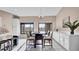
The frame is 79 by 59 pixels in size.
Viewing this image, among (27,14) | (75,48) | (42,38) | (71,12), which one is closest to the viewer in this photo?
(75,48)

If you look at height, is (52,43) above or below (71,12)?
below

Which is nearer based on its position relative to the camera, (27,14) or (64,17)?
(27,14)

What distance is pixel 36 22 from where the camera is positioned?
530 centimetres

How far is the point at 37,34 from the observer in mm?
5676

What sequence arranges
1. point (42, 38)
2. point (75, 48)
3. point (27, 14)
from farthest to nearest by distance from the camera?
point (42, 38) < point (27, 14) < point (75, 48)

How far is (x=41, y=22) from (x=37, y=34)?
692 mm

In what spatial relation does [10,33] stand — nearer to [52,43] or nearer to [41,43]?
[41,43]

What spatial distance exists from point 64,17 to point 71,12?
681 millimetres

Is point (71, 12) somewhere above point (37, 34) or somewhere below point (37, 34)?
above
